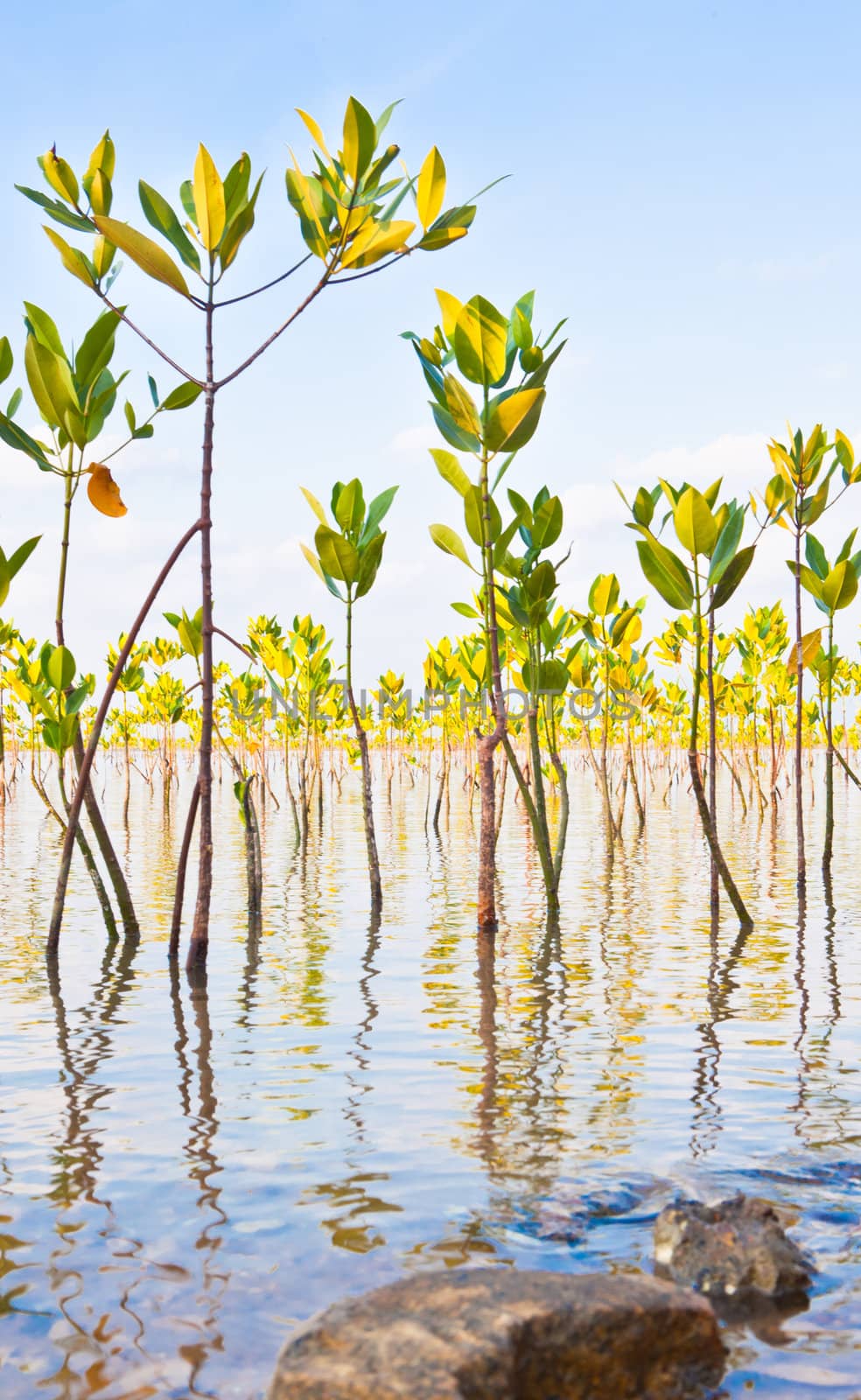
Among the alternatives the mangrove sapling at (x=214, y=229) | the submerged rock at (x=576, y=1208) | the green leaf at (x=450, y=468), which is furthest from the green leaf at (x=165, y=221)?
the submerged rock at (x=576, y=1208)

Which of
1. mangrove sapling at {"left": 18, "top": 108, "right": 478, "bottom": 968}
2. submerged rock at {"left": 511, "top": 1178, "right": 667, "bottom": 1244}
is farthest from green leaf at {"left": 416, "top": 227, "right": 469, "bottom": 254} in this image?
submerged rock at {"left": 511, "top": 1178, "right": 667, "bottom": 1244}

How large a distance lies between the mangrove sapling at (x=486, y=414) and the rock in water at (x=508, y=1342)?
3473mm

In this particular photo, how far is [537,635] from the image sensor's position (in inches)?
253

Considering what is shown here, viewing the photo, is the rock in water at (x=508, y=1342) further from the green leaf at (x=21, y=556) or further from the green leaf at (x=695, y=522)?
the green leaf at (x=695, y=522)

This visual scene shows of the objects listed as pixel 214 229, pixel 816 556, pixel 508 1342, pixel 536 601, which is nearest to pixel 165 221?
pixel 214 229

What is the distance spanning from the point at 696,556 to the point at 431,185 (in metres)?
2.19

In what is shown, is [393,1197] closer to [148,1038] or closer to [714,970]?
[148,1038]

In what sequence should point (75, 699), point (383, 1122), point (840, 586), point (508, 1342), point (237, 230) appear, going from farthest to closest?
point (840, 586)
point (75, 699)
point (237, 230)
point (383, 1122)
point (508, 1342)

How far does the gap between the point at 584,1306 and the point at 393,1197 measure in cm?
89

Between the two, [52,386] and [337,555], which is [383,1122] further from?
[337,555]

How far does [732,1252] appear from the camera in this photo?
2.03m

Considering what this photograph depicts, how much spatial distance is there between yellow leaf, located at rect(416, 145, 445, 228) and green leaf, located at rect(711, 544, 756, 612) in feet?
7.26

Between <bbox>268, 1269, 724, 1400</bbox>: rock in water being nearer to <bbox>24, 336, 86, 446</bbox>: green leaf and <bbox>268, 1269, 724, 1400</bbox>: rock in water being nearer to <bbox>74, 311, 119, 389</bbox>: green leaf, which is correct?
<bbox>24, 336, 86, 446</bbox>: green leaf

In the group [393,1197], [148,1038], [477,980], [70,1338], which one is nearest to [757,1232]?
[393,1197]
